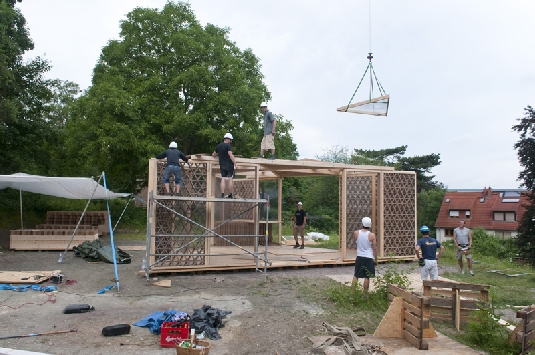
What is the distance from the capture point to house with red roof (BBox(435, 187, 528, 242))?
37312mm

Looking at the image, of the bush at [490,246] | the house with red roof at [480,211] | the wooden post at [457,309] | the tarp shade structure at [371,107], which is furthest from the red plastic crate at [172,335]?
the house with red roof at [480,211]

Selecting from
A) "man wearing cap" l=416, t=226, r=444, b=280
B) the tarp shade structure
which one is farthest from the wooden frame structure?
the tarp shade structure

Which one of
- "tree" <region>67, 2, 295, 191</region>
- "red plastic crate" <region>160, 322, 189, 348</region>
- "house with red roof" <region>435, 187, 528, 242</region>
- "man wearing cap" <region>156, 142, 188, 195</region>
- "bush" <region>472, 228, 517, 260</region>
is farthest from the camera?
"house with red roof" <region>435, 187, 528, 242</region>

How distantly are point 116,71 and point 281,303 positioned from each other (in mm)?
14696

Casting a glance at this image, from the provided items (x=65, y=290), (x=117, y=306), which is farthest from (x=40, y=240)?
(x=117, y=306)

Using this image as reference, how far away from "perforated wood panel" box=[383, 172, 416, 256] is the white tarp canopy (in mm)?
7610

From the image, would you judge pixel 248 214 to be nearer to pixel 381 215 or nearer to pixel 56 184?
pixel 381 215

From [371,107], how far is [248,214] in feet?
21.5

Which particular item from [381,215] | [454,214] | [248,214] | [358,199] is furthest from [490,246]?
[454,214]

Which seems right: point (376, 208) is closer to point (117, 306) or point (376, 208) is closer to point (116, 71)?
point (117, 306)

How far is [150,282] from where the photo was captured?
345 inches

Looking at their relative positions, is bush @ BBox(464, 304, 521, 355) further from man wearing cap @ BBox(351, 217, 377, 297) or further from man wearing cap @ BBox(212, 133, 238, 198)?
man wearing cap @ BBox(212, 133, 238, 198)

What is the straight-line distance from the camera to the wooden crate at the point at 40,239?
1351cm

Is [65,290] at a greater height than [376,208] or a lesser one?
lesser
